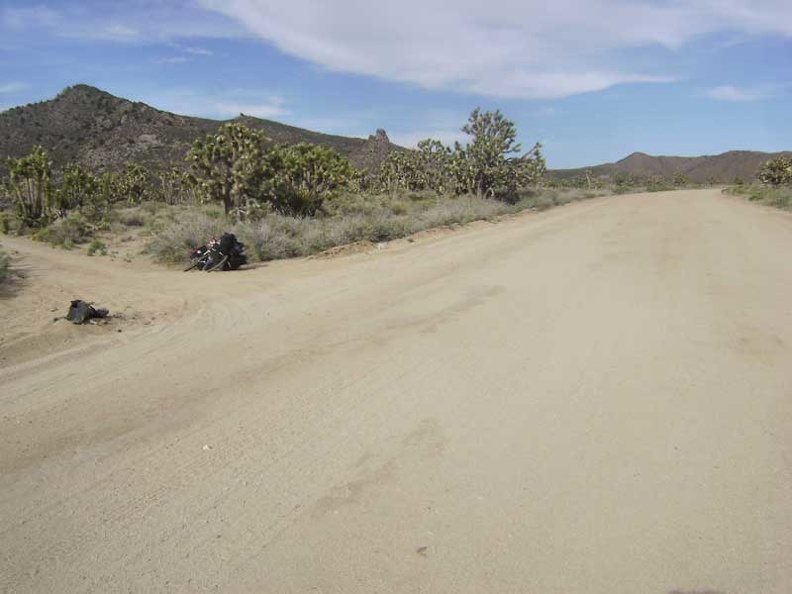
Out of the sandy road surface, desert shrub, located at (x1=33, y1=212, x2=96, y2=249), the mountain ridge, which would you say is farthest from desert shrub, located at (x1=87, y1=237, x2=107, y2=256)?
the mountain ridge

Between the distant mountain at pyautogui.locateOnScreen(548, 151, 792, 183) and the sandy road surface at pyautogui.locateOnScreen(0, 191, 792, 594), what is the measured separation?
103 m

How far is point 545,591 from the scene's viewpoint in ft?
8.57

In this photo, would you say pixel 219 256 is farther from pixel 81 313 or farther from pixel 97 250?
pixel 97 250

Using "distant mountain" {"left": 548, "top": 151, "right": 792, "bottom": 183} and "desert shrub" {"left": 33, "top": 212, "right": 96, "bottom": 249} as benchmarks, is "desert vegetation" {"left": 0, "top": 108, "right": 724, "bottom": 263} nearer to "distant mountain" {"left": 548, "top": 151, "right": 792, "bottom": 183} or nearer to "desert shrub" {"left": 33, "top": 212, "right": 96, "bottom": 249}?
"desert shrub" {"left": 33, "top": 212, "right": 96, "bottom": 249}

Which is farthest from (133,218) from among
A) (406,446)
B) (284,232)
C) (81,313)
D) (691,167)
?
(691,167)

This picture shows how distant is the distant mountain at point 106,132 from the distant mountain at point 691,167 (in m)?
54.5

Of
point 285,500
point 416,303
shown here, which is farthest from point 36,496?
point 416,303

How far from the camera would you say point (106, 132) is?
256 ft

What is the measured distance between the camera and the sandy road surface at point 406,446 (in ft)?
9.13

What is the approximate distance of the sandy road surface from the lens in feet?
9.13

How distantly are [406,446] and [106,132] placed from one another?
86688 millimetres

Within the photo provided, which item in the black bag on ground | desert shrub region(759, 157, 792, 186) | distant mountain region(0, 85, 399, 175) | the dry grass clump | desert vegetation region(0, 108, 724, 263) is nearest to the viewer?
the black bag on ground

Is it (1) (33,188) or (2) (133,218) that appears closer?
(2) (133,218)

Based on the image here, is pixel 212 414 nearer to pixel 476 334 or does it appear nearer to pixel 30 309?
pixel 476 334
